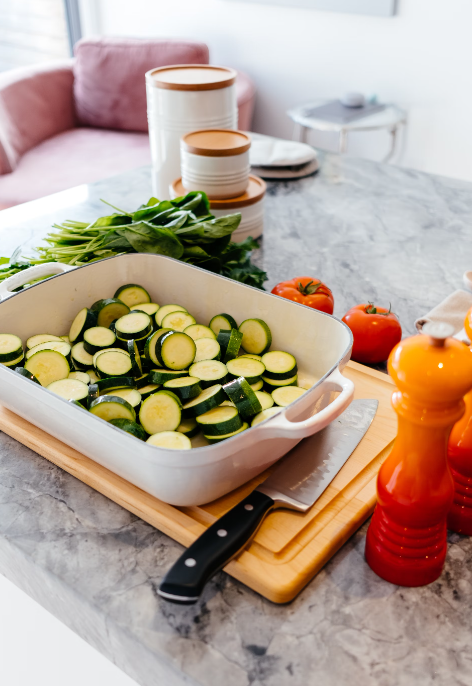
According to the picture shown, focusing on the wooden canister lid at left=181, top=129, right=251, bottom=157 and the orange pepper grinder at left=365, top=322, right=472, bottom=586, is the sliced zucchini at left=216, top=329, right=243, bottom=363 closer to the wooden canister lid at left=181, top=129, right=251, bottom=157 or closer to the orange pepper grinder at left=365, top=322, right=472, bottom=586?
the orange pepper grinder at left=365, top=322, right=472, bottom=586

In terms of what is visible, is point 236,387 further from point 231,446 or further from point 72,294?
point 72,294

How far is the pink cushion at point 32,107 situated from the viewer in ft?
10.7

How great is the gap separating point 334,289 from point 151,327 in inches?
20.0

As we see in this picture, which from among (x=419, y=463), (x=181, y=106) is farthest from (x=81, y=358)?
(x=181, y=106)

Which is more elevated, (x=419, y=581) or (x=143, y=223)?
(x=143, y=223)

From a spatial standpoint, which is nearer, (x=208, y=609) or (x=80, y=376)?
(x=208, y=609)

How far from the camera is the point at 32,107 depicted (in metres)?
3.46

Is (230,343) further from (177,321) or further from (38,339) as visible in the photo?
(38,339)

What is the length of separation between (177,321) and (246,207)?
55 centimetres

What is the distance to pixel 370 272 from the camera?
1.43 meters

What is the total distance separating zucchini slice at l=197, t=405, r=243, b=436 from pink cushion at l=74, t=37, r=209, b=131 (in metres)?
3.07

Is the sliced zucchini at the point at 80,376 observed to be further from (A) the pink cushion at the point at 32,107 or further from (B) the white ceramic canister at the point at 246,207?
(A) the pink cushion at the point at 32,107

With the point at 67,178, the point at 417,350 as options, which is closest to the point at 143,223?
the point at 417,350

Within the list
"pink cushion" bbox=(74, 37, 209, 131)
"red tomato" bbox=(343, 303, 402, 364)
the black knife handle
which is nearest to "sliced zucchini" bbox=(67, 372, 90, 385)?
the black knife handle
